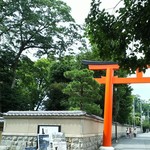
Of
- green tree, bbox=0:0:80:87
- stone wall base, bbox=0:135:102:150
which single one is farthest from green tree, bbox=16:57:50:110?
stone wall base, bbox=0:135:102:150

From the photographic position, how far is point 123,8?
5598mm

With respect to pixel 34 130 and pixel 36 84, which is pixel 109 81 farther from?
pixel 36 84

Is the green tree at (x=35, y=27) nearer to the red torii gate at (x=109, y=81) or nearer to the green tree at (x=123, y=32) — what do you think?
the red torii gate at (x=109, y=81)

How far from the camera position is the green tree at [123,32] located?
5473mm

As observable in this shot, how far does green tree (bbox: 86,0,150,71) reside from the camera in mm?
5473

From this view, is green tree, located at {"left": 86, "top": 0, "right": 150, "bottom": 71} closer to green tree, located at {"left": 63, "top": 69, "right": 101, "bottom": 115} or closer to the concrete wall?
the concrete wall

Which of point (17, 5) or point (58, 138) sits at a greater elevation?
point (17, 5)

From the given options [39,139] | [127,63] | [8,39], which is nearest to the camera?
[127,63]

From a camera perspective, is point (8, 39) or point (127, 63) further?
point (8, 39)

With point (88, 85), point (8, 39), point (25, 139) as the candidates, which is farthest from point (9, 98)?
point (25, 139)

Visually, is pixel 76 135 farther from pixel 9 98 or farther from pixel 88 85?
pixel 9 98

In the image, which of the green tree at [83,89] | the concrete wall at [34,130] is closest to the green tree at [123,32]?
the concrete wall at [34,130]

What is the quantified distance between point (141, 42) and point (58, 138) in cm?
675

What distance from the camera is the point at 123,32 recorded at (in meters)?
5.65
